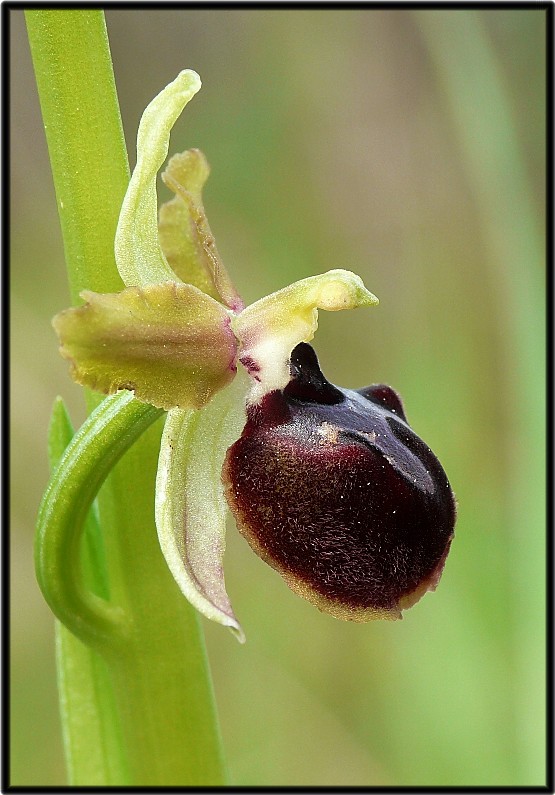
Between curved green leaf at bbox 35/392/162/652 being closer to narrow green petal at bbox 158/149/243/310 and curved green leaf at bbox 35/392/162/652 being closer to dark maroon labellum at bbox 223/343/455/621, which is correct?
dark maroon labellum at bbox 223/343/455/621

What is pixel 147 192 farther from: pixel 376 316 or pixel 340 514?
pixel 376 316

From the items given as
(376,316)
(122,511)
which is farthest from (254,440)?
(376,316)

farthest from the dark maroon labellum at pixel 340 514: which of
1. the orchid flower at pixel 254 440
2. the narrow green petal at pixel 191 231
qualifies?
the narrow green petal at pixel 191 231

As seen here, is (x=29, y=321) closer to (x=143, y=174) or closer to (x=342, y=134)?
(x=342, y=134)

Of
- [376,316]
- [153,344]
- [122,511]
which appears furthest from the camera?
[376,316]

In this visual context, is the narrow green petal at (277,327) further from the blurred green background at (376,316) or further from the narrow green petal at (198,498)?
the blurred green background at (376,316)

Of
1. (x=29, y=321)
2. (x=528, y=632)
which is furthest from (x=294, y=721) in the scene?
(x=29, y=321)
